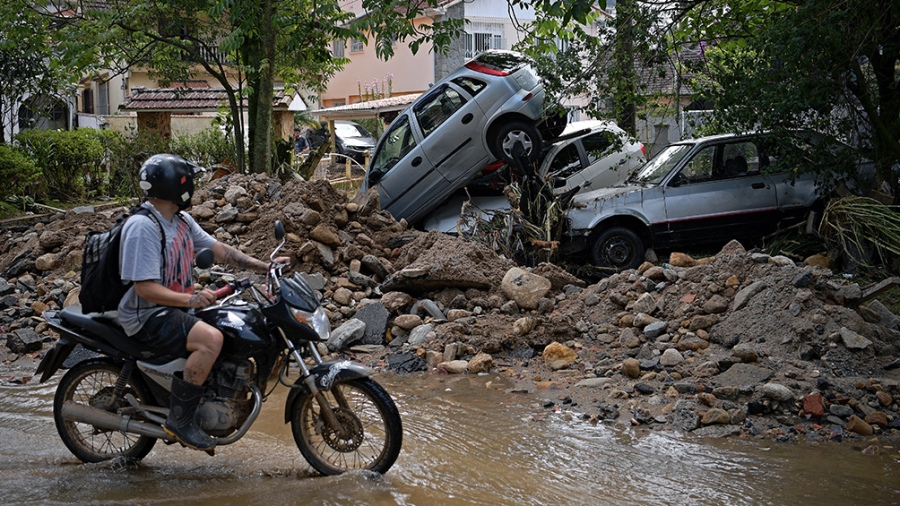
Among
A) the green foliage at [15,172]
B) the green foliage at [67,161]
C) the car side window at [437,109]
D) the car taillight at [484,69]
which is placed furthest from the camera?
Result: the green foliage at [67,161]

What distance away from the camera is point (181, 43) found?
14656 mm

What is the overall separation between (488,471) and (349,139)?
26.6 metres

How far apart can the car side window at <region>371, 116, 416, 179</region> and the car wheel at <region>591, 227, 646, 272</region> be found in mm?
3904

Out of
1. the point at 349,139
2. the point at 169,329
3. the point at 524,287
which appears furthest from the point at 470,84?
the point at 349,139

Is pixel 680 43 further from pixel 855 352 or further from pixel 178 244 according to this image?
pixel 178 244

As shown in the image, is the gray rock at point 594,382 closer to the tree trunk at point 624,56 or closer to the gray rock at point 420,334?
the gray rock at point 420,334

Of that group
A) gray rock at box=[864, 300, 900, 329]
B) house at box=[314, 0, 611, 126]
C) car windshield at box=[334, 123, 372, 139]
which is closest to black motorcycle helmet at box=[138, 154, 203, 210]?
gray rock at box=[864, 300, 900, 329]

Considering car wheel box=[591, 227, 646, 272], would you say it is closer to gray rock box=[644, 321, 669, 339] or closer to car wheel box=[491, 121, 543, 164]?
car wheel box=[491, 121, 543, 164]

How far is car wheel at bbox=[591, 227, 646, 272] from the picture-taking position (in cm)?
1140

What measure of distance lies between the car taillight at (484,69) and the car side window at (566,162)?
153 cm

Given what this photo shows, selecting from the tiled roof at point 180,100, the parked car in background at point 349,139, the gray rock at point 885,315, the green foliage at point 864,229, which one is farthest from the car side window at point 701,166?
the parked car in background at point 349,139

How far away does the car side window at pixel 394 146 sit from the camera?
1401cm

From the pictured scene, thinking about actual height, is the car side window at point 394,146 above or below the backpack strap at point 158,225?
above

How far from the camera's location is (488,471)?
5.24 m
